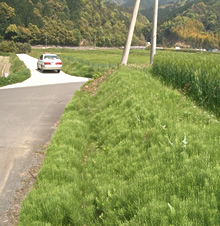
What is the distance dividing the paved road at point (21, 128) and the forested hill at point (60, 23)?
113 meters

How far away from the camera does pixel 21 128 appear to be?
773 centimetres

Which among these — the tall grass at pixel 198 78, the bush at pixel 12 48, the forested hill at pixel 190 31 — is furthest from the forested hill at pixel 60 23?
the tall grass at pixel 198 78

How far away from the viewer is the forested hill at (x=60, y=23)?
4702 inches

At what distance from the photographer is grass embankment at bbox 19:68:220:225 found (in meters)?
3.06

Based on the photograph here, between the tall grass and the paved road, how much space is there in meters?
4.32

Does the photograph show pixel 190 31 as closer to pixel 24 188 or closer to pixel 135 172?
pixel 135 172

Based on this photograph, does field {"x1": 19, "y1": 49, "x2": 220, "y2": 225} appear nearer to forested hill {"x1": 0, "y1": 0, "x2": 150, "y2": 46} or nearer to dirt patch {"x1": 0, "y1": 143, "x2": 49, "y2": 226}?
dirt patch {"x1": 0, "y1": 143, "x2": 49, "y2": 226}

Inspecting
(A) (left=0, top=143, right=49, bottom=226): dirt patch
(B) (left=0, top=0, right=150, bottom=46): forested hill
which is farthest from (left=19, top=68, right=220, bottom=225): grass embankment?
(B) (left=0, top=0, right=150, bottom=46): forested hill

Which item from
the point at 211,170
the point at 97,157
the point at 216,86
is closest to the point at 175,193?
the point at 211,170

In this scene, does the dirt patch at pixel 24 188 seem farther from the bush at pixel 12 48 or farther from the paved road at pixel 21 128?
the bush at pixel 12 48

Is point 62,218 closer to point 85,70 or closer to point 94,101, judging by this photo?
point 94,101

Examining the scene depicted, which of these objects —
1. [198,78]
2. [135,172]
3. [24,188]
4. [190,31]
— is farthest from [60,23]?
[135,172]

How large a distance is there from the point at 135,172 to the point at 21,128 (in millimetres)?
4711

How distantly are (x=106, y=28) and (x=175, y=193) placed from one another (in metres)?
176
